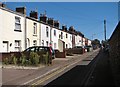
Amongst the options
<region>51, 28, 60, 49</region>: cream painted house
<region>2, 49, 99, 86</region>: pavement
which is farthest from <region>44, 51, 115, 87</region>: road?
<region>51, 28, 60, 49</region>: cream painted house

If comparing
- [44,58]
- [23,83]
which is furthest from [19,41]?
[23,83]

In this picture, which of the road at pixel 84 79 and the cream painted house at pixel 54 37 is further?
the cream painted house at pixel 54 37

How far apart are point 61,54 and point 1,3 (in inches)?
500

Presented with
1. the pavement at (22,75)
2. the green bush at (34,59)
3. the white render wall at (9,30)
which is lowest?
the pavement at (22,75)

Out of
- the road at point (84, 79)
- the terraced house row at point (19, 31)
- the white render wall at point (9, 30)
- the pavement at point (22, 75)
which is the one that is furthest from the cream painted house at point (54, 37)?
the road at point (84, 79)

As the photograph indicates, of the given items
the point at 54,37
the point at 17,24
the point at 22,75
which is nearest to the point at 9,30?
the point at 17,24

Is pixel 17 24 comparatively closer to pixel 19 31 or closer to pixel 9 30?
pixel 19 31

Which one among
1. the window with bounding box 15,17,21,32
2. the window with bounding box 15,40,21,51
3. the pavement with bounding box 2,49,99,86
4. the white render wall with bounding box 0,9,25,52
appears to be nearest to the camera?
the pavement with bounding box 2,49,99,86

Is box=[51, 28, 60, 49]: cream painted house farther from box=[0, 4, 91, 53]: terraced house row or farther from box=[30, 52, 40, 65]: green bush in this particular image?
box=[30, 52, 40, 65]: green bush

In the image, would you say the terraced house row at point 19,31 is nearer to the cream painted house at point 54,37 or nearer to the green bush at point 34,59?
the cream painted house at point 54,37

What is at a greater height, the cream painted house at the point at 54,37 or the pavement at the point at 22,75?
the cream painted house at the point at 54,37

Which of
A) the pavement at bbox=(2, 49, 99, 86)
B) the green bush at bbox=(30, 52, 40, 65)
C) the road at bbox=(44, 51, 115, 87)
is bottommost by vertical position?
the road at bbox=(44, 51, 115, 87)

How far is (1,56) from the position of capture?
87.2ft

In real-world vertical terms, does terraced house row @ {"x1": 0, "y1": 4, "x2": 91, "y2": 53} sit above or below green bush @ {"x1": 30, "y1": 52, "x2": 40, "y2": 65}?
above
